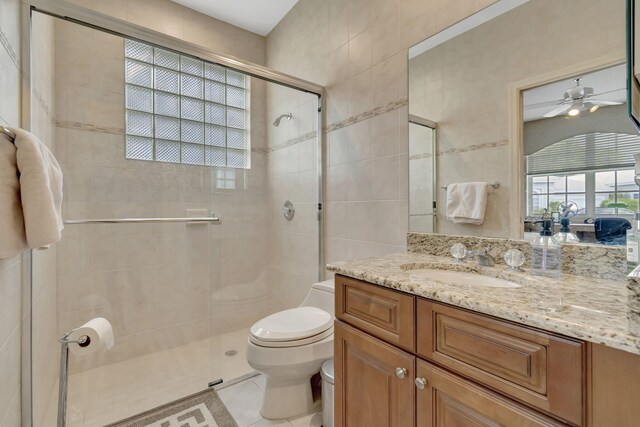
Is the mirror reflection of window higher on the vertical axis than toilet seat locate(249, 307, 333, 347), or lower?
higher

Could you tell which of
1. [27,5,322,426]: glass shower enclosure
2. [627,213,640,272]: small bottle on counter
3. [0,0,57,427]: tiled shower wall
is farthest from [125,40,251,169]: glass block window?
[627,213,640,272]: small bottle on counter

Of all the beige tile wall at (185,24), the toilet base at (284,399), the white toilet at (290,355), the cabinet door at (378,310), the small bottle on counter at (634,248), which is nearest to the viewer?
the small bottle on counter at (634,248)

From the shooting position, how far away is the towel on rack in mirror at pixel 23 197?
32.0 inches

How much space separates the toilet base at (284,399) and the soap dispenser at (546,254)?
119 centimetres

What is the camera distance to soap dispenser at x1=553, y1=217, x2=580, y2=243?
102 cm

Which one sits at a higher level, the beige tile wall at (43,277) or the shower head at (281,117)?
the shower head at (281,117)

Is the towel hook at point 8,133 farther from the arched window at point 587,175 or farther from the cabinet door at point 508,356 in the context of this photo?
the arched window at point 587,175

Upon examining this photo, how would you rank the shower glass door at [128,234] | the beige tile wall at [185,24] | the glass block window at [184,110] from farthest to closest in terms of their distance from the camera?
the beige tile wall at [185,24] → the glass block window at [184,110] → the shower glass door at [128,234]

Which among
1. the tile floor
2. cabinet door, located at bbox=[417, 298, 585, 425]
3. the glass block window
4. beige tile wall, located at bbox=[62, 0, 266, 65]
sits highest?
beige tile wall, located at bbox=[62, 0, 266, 65]

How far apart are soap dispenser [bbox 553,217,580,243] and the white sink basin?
24 centimetres

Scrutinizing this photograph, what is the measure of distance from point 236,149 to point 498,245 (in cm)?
175

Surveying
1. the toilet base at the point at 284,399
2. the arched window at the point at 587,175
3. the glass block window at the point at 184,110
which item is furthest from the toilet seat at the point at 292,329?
the glass block window at the point at 184,110

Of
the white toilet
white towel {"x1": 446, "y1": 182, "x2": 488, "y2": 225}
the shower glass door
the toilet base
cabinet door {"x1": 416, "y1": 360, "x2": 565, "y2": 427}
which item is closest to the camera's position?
cabinet door {"x1": 416, "y1": 360, "x2": 565, "y2": 427}

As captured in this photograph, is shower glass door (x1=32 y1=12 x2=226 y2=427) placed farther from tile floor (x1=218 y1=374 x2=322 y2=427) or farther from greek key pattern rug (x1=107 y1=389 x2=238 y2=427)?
tile floor (x1=218 y1=374 x2=322 y2=427)
